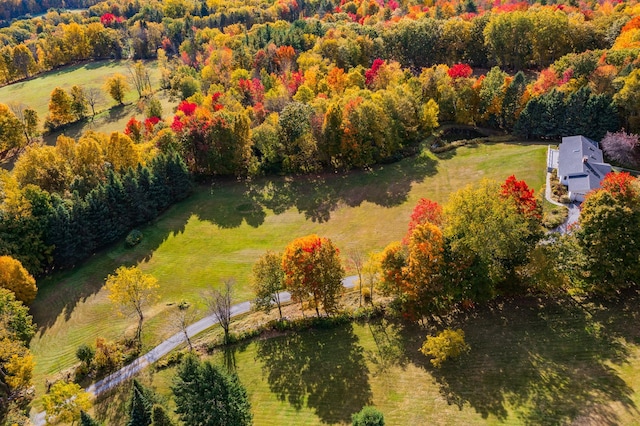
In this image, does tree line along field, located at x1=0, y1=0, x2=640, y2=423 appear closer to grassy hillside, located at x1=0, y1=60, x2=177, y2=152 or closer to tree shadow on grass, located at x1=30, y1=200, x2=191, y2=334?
tree shadow on grass, located at x1=30, y1=200, x2=191, y2=334

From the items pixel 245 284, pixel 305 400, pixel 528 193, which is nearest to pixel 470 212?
pixel 528 193

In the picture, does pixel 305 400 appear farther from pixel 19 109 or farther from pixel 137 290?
pixel 19 109

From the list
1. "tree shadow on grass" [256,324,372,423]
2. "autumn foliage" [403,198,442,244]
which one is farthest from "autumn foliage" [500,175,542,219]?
"tree shadow on grass" [256,324,372,423]

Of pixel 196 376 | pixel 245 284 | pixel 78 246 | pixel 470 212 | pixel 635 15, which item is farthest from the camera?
pixel 635 15

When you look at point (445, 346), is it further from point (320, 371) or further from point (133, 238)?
point (133, 238)

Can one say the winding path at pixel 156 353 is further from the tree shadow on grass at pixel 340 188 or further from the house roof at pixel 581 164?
the house roof at pixel 581 164

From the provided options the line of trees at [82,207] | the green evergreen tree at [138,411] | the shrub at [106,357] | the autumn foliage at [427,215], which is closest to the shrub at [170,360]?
the shrub at [106,357]

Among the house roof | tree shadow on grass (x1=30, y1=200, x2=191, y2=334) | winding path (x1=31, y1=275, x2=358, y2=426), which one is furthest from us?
the house roof

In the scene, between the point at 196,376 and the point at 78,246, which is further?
the point at 78,246
